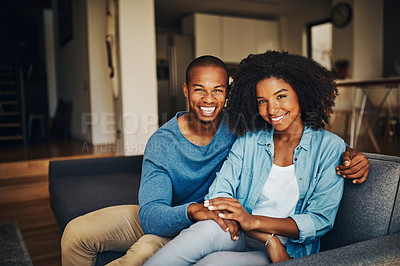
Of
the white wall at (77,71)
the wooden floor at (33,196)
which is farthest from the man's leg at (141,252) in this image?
the white wall at (77,71)

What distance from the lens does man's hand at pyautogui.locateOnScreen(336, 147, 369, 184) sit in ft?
3.77

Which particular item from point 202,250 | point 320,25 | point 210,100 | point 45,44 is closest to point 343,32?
point 320,25

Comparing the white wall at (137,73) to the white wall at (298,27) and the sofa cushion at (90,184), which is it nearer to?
the sofa cushion at (90,184)

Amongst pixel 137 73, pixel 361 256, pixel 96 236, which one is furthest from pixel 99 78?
pixel 361 256

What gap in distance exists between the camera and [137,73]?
3895 millimetres

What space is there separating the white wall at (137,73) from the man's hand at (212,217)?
2.72 m

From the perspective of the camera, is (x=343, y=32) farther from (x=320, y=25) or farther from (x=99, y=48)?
(x=99, y=48)

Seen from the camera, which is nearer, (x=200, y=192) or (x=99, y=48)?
(x=200, y=192)

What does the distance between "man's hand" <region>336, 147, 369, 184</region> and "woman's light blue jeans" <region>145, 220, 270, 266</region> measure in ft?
1.20

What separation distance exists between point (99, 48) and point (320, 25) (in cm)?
421

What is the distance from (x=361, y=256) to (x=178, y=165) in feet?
2.31

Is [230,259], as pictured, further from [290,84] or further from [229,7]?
[229,7]

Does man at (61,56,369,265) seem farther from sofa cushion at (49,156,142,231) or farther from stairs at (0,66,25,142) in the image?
stairs at (0,66,25,142)

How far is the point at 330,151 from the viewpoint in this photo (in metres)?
1.21
